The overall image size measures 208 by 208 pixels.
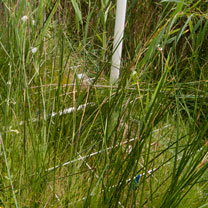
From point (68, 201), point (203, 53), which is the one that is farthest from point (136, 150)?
point (203, 53)

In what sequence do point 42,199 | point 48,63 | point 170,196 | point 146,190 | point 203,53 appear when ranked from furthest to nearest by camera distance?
1. point 203,53
2. point 48,63
3. point 146,190
4. point 42,199
5. point 170,196

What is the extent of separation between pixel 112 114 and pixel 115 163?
163mm

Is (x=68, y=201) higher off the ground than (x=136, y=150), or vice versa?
(x=136, y=150)

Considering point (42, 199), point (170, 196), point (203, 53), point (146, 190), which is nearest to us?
point (170, 196)

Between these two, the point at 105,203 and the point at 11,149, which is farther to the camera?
the point at 11,149

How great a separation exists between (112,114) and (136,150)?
0.20 metres

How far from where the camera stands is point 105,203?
0.78m

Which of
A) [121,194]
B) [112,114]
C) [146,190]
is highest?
[112,114]

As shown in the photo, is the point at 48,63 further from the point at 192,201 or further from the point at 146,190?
the point at 192,201

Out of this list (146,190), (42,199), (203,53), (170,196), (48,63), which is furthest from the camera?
(203,53)

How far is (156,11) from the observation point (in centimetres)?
189

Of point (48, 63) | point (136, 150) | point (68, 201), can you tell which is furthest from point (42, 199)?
point (48, 63)

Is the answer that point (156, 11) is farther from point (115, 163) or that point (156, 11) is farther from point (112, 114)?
point (115, 163)

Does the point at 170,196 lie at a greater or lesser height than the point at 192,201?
greater
